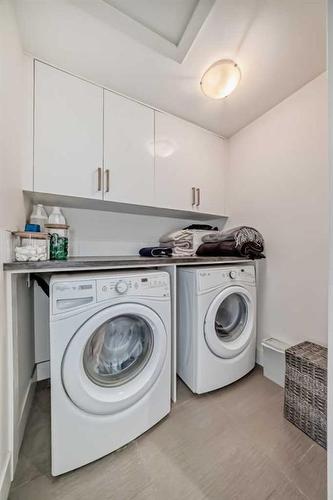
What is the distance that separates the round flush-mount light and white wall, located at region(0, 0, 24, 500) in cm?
103

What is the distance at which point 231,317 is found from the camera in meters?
1.57

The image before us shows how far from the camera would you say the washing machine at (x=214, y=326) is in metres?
1.27

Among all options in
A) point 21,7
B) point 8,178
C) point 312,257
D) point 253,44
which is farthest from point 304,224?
point 21,7

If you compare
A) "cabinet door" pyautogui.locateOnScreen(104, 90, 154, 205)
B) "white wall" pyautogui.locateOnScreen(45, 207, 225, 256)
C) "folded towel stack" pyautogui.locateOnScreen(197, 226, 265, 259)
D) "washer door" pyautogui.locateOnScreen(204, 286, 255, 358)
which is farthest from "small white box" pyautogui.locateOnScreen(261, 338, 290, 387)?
"cabinet door" pyautogui.locateOnScreen(104, 90, 154, 205)

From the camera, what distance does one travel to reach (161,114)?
1.58m

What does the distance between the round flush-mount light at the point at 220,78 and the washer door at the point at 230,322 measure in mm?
1320

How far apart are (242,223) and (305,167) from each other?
629mm

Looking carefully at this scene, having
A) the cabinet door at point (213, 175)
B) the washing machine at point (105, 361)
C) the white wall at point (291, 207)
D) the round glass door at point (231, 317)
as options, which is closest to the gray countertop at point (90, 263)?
the washing machine at point (105, 361)

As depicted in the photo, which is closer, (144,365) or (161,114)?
(144,365)

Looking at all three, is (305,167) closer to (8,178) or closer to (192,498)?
(8,178)

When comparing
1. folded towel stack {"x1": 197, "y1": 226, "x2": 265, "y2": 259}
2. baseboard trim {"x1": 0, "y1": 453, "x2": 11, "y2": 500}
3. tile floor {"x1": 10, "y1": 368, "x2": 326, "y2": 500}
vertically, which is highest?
folded towel stack {"x1": 197, "y1": 226, "x2": 265, "y2": 259}

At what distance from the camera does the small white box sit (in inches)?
56.1

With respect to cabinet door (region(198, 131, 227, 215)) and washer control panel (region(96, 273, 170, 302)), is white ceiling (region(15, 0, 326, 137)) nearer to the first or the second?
cabinet door (region(198, 131, 227, 215))

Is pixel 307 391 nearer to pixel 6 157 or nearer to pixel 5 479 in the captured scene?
pixel 5 479
